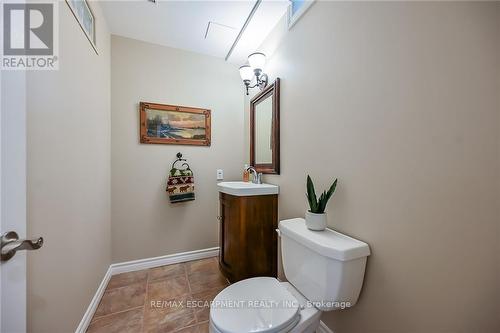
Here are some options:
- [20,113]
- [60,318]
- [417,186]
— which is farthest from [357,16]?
[60,318]

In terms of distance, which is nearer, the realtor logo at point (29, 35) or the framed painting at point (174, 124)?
the realtor logo at point (29, 35)

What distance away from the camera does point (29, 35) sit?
0.76 metres

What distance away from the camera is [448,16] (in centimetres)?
66

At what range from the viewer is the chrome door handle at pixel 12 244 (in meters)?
0.50

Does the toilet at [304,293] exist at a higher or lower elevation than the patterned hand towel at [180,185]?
lower

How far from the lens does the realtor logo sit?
0.54m

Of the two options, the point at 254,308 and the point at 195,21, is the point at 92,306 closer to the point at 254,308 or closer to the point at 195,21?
the point at 254,308

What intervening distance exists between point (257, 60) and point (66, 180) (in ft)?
5.30

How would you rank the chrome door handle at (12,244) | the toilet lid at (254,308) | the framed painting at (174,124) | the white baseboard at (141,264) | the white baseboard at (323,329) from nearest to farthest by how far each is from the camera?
the chrome door handle at (12,244) → the toilet lid at (254,308) → the white baseboard at (323,329) → the white baseboard at (141,264) → the framed painting at (174,124)

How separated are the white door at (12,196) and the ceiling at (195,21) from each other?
1.40 m

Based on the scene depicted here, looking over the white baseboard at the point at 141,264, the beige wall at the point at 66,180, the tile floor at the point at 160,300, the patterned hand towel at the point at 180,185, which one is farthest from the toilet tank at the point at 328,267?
the white baseboard at the point at 141,264

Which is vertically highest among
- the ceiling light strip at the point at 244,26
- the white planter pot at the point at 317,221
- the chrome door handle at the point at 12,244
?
the ceiling light strip at the point at 244,26

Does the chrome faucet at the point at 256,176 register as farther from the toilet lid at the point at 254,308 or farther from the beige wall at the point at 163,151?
the toilet lid at the point at 254,308

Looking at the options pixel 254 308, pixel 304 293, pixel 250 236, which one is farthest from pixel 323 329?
pixel 250 236
